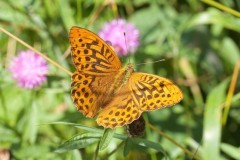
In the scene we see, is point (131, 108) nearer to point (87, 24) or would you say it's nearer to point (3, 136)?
point (3, 136)

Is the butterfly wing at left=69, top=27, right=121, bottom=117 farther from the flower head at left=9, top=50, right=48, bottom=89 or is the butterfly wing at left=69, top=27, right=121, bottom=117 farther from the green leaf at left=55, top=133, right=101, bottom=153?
the flower head at left=9, top=50, right=48, bottom=89

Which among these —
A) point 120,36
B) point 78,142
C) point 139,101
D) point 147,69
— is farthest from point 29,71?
point 139,101

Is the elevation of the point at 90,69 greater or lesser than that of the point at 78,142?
greater

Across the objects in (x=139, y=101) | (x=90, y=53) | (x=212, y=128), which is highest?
(x=90, y=53)

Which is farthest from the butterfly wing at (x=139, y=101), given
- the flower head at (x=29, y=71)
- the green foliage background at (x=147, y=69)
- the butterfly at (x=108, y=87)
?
the flower head at (x=29, y=71)

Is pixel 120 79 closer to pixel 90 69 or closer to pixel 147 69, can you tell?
pixel 90 69

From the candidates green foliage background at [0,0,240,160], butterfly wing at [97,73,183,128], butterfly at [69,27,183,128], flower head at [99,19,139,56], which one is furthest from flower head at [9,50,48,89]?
butterfly wing at [97,73,183,128]
